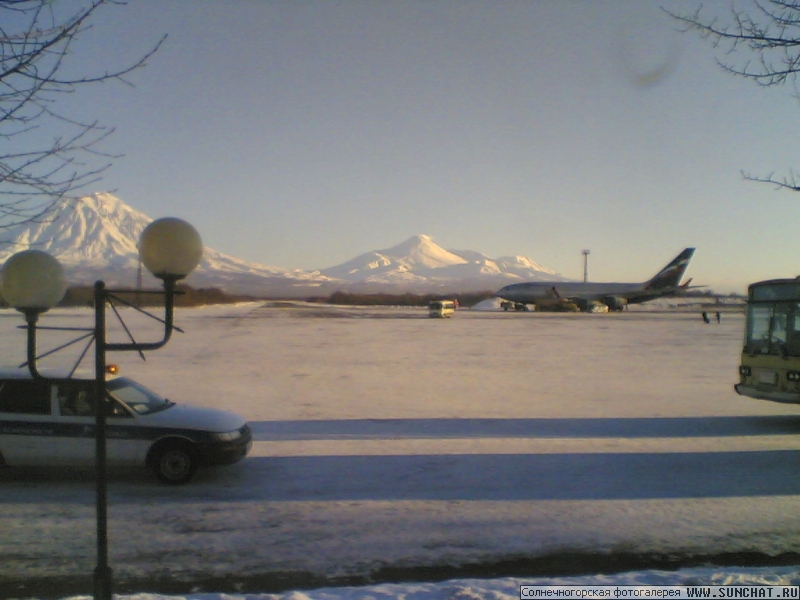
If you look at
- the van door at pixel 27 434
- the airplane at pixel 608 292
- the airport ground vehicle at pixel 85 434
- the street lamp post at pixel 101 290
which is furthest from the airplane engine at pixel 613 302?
the street lamp post at pixel 101 290

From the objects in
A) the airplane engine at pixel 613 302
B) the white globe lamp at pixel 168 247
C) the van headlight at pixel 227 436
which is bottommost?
the van headlight at pixel 227 436

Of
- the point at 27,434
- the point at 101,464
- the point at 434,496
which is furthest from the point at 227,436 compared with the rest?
the point at 101,464

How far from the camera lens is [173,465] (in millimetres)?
8062

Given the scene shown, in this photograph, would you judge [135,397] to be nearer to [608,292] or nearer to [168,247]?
[168,247]

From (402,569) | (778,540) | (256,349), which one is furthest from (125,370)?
(778,540)

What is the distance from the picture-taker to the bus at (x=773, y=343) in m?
11.6

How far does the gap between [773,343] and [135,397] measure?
35.3 feet

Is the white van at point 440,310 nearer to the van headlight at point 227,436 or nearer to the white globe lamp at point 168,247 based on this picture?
the van headlight at point 227,436

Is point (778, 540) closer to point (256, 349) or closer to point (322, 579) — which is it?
point (322, 579)

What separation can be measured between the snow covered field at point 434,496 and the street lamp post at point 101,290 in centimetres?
164

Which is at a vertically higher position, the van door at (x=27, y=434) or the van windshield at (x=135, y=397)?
the van windshield at (x=135, y=397)

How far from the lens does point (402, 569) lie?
5648 mm

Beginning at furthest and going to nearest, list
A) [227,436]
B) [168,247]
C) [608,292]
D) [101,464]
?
[608,292] < [227,436] < [168,247] < [101,464]

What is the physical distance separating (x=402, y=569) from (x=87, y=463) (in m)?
4.42
